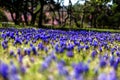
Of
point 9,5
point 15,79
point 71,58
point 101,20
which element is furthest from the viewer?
point 101,20

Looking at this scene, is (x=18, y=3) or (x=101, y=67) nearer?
(x=101, y=67)

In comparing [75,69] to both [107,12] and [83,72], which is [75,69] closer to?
[83,72]

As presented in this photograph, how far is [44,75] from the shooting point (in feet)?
15.9

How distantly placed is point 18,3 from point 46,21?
24.8m

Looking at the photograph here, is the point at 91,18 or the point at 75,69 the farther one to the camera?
the point at 91,18

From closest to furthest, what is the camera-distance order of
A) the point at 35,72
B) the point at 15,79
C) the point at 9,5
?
the point at 15,79 < the point at 35,72 < the point at 9,5

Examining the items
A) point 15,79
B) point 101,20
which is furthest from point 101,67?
point 101,20

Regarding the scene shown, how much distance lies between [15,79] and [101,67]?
2229 mm

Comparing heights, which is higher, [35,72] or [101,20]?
[35,72]

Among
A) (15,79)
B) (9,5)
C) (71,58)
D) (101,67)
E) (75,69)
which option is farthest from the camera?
(9,5)

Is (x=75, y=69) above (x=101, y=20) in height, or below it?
above

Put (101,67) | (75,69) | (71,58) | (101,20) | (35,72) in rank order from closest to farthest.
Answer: (75,69), (35,72), (101,67), (71,58), (101,20)

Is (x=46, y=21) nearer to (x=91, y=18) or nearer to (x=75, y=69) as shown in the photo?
(x=91, y=18)

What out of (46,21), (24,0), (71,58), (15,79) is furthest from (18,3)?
(15,79)
